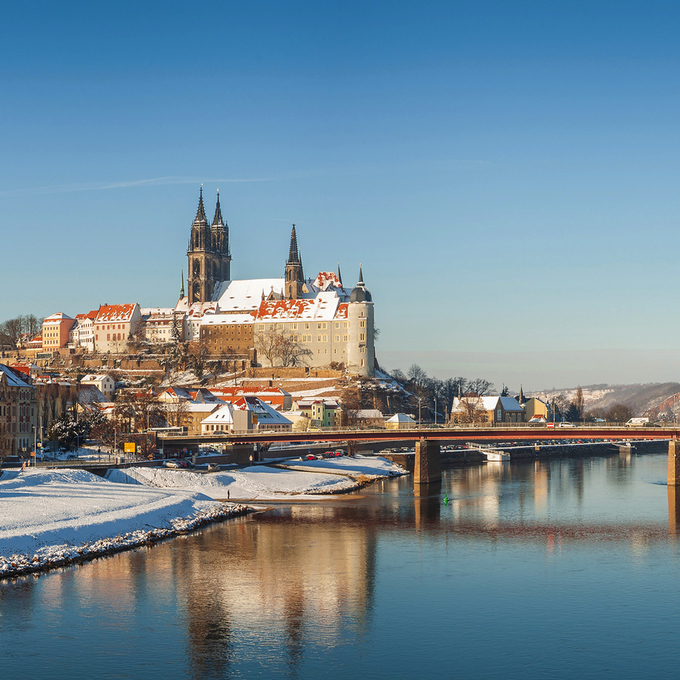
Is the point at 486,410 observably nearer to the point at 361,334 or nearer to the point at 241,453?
the point at 361,334

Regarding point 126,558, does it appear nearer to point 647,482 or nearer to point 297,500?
point 297,500

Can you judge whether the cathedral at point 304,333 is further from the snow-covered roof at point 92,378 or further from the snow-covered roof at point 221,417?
the snow-covered roof at point 221,417

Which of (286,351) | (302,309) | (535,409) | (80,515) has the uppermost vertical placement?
(302,309)

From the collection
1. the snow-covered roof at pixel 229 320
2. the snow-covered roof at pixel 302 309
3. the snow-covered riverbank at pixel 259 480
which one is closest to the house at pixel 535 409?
the snow-covered roof at pixel 302 309

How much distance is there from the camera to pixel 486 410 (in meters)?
170

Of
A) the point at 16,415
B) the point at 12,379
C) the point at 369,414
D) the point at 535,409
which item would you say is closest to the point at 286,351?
the point at 369,414

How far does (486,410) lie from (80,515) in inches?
4869

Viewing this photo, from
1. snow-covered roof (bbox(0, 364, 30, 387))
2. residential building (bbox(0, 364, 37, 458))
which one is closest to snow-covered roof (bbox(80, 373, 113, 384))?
snow-covered roof (bbox(0, 364, 30, 387))

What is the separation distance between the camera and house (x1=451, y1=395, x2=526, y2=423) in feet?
543

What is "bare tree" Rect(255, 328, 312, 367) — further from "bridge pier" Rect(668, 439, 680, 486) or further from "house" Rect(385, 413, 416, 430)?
"bridge pier" Rect(668, 439, 680, 486)

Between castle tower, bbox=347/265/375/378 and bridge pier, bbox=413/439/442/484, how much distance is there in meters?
85.1

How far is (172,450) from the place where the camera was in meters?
98.8

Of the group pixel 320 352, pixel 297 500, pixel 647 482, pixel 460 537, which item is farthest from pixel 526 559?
pixel 320 352

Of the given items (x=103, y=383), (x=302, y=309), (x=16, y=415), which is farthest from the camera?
(x=302, y=309)
